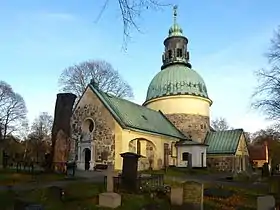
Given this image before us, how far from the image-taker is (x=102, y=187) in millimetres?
14922

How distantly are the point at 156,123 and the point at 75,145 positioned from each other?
7.78m

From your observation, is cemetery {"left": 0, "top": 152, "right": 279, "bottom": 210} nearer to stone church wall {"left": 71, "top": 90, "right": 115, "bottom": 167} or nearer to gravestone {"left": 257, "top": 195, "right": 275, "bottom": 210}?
gravestone {"left": 257, "top": 195, "right": 275, "bottom": 210}

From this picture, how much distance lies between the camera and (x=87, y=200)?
41.4ft

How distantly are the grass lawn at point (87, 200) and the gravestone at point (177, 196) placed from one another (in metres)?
0.27

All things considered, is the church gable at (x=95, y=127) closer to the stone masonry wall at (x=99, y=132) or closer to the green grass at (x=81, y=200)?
the stone masonry wall at (x=99, y=132)

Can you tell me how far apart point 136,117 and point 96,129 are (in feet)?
13.0

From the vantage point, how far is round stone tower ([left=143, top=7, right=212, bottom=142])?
37281 mm

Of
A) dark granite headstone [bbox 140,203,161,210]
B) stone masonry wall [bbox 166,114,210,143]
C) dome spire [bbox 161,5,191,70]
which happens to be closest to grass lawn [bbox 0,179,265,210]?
dark granite headstone [bbox 140,203,161,210]

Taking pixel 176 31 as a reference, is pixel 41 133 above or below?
below

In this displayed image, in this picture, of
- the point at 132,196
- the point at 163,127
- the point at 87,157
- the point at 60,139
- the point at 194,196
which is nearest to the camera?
the point at 194,196

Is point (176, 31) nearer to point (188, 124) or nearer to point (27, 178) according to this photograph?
point (188, 124)

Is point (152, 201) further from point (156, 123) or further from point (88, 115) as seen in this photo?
point (156, 123)

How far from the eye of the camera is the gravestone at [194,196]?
464 inches

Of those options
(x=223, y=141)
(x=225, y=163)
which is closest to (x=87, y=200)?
(x=225, y=163)
